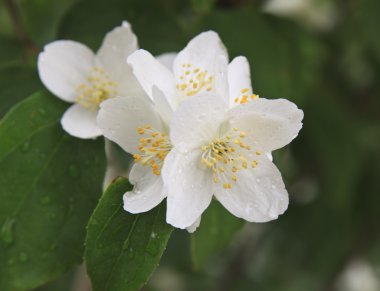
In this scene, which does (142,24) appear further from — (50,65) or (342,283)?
(342,283)

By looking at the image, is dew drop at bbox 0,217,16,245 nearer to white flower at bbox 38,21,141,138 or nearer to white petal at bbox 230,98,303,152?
white flower at bbox 38,21,141,138

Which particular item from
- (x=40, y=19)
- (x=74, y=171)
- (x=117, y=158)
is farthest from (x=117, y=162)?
(x=74, y=171)

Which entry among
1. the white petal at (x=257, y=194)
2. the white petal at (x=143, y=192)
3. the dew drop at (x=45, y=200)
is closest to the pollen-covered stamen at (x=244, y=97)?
the white petal at (x=257, y=194)

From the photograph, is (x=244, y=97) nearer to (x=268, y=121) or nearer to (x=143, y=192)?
(x=268, y=121)

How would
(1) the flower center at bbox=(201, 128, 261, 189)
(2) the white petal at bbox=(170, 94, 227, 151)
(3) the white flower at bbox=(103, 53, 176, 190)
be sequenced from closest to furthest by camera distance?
(2) the white petal at bbox=(170, 94, 227, 151)
(1) the flower center at bbox=(201, 128, 261, 189)
(3) the white flower at bbox=(103, 53, 176, 190)

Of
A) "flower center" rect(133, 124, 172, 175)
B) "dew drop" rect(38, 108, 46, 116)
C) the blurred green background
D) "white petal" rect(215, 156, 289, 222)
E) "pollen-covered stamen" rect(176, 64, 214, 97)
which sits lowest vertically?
the blurred green background

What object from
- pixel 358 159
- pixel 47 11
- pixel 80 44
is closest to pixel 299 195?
pixel 358 159

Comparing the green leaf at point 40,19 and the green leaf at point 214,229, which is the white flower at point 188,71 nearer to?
the green leaf at point 214,229

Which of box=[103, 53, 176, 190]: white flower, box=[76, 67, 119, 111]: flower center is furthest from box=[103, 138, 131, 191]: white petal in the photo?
box=[76, 67, 119, 111]: flower center
